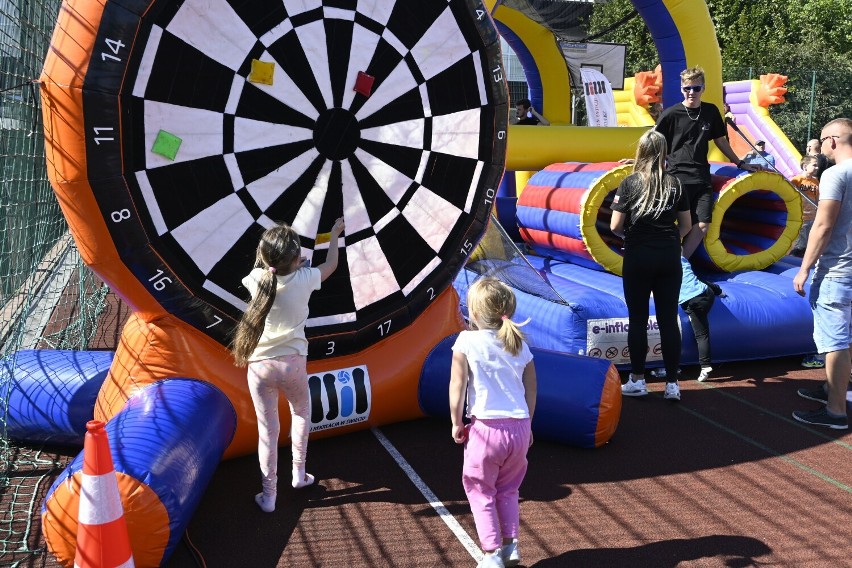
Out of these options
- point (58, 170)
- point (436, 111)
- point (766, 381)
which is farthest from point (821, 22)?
point (58, 170)

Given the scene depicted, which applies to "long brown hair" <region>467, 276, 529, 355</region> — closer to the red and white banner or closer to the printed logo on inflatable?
the printed logo on inflatable

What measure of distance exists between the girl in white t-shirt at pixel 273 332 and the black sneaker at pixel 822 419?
3196mm

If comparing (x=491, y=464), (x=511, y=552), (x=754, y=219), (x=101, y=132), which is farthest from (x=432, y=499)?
(x=754, y=219)

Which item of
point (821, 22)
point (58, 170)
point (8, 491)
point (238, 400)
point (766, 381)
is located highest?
point (821, 22)

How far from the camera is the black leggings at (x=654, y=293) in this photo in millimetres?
5074

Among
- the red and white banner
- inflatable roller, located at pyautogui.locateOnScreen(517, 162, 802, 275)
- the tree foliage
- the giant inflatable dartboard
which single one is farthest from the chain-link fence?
the giant inflatable dartboard

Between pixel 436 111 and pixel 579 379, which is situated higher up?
pixel 436 111

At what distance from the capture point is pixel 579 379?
14.8 ft

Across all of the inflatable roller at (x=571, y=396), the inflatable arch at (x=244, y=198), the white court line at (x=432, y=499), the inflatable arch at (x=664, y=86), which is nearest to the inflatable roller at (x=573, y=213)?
the inflatable arch at (x=664, y=86)

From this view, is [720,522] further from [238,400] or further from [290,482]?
[238,400]

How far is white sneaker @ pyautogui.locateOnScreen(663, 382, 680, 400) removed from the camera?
5355 mm

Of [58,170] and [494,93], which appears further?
[494,93]

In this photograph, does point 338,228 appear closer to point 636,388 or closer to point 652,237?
point 652,237

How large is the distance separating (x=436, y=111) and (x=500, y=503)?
2.25 m
